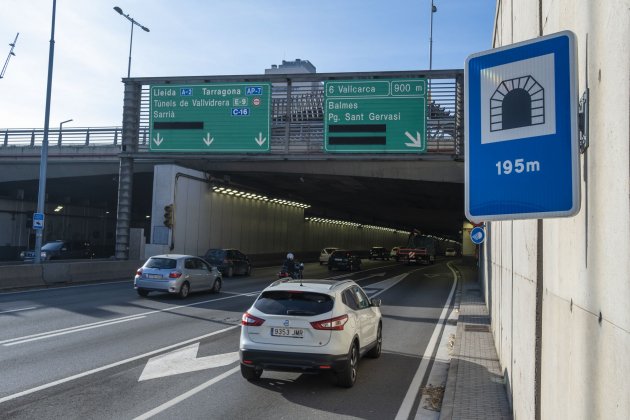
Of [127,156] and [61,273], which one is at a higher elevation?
[127,156]

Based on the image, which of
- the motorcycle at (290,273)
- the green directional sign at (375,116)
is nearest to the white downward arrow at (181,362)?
the motorcycle at (290,273)

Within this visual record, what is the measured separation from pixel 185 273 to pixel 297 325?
41.6ft

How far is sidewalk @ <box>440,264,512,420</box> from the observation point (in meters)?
7.25

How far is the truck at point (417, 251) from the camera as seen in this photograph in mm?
59156


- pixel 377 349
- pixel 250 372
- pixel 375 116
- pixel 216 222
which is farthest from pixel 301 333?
pixel 216 222

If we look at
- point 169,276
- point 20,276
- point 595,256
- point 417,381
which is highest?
point 595,256

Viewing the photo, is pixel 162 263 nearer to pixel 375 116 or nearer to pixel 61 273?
pixel 61 273

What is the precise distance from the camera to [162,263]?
66.9 ft

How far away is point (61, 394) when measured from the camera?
7.95 meters

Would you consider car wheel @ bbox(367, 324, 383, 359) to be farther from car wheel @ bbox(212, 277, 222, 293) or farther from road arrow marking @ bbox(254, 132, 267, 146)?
road arrow marking @ bbox(254, 132, 267, 146)

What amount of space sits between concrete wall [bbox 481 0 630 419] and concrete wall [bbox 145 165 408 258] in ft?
94.1

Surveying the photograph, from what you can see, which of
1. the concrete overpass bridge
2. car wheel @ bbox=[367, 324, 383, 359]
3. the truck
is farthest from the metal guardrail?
the truck

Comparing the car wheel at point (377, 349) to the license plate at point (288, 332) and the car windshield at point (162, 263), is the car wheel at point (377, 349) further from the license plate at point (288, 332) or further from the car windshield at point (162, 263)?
the car windshield at point (162, 263)

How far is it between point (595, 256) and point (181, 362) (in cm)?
866
